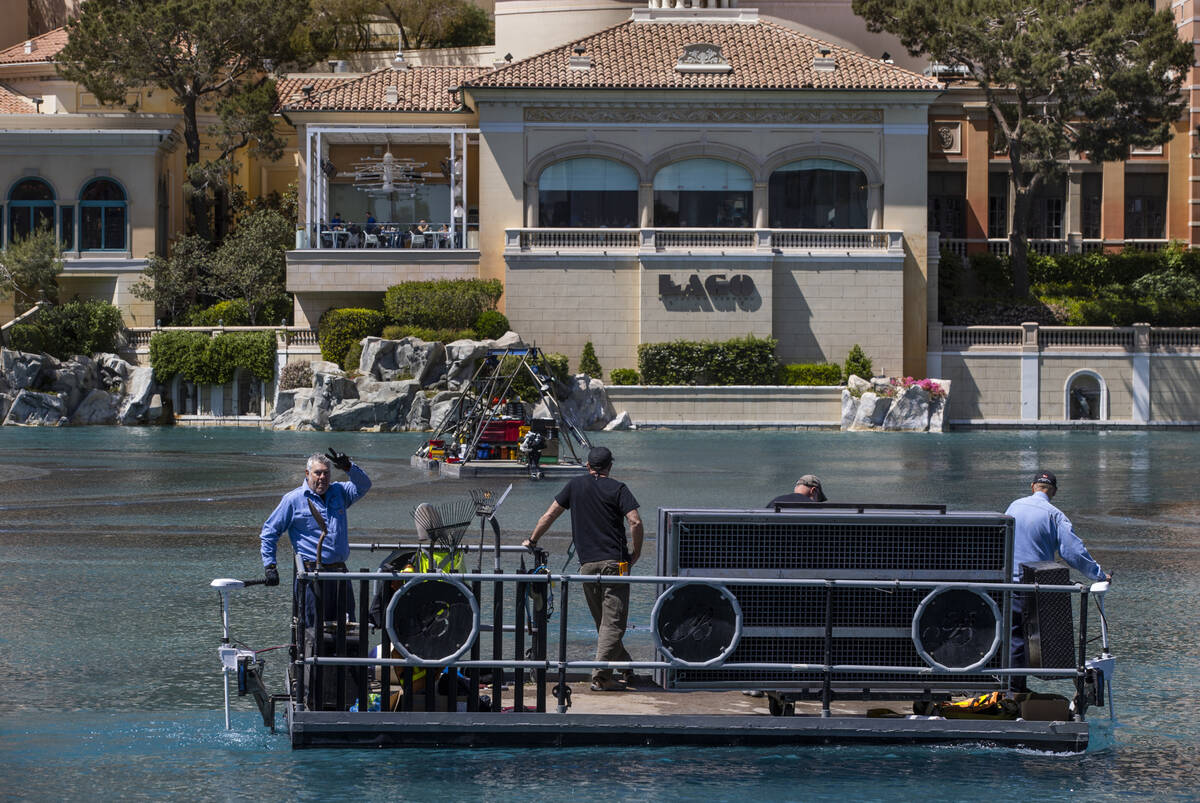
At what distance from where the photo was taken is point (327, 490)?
539 inches

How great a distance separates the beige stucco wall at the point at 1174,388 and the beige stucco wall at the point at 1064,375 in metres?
0.95

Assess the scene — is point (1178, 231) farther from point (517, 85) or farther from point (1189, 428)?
point (517, 85)

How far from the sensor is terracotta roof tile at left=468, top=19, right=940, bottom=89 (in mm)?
58156

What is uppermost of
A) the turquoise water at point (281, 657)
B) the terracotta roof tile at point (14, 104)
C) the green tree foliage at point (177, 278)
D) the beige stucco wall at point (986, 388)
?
the terracotta roof tile at point (14, 104)

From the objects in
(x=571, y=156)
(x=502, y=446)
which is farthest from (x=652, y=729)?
(x=571, y=156)

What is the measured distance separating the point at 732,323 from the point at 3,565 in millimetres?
38861

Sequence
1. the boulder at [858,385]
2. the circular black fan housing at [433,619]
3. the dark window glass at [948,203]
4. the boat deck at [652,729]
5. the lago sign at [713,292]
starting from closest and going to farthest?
the circular black fan housing at [433,619] → the boat deck at [652,729] → the boulder at [858,385] → the lago sign at [713,292] → the dark window glass at [948,203]

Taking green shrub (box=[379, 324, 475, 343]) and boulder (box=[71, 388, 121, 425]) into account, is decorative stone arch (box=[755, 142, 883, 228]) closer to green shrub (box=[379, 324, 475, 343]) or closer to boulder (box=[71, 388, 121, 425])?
green shrub (box=[379, 324, 475, 343])

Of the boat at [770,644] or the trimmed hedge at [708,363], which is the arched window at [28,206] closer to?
the trimmed hedge at [708,363]

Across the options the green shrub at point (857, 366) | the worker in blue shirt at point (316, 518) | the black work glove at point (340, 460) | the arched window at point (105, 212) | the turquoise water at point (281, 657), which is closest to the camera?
the turquoise water at point (281, 657)

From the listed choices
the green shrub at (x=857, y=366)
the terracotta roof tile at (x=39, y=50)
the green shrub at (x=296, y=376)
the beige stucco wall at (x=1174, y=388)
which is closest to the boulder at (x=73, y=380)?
the green shrub at (x=296, y=376)

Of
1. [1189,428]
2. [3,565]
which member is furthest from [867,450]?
[3,565]

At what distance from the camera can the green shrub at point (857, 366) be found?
5766 centimetres

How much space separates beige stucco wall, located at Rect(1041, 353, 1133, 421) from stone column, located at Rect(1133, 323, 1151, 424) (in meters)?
0.22
